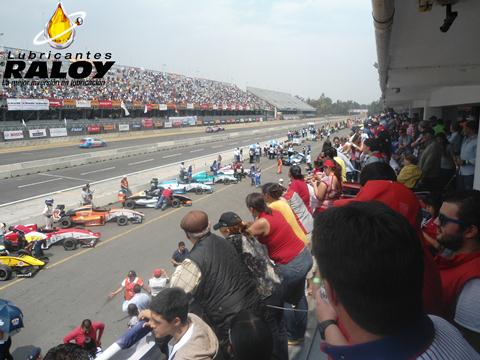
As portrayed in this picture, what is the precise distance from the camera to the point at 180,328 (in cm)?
258

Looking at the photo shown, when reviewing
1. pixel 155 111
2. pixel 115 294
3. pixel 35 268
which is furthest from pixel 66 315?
pixel 155 111

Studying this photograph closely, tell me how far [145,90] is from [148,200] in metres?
52.0

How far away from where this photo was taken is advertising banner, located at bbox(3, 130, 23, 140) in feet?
116

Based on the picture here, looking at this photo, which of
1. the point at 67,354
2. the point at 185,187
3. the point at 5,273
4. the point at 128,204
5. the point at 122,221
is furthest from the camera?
the point at 185,187

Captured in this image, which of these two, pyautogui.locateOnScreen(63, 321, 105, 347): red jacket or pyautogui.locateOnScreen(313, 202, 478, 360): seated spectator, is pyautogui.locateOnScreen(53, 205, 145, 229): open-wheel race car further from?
pyautogui.locateOnScreen(313, 202, 478, 360): seated spectator

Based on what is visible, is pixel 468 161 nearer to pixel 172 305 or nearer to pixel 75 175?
pixel 172 305

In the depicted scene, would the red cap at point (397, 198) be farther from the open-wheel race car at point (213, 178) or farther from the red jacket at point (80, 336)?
the open-wheel race car at point (213, 178)

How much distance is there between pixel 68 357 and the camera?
2.61 meters

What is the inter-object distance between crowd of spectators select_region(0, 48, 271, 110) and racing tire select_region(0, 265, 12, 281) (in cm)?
3401

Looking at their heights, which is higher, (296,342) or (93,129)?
(93,129)

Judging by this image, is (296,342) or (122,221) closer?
(296,342)

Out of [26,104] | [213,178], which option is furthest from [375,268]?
[26,104]

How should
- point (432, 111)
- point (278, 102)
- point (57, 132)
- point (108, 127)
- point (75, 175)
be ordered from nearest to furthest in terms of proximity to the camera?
point (432, 111) → point (75, 175) → point (57, 132) → point (108, 127) → point (278, 102)

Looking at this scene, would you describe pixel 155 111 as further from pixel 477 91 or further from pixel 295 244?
pixel 295 244
